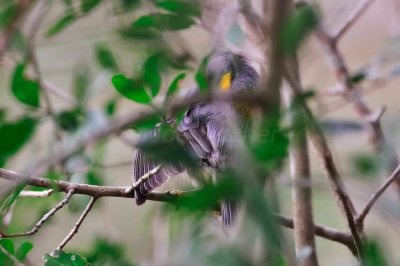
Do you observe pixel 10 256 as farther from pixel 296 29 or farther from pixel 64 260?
pixel 296 29

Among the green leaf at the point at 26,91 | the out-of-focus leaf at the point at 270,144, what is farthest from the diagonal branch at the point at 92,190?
the out-of-focus leaf at the point at 270,144

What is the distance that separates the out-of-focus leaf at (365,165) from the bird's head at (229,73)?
41 centimetres

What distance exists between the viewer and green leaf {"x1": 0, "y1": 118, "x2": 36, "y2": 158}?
822 millimetres

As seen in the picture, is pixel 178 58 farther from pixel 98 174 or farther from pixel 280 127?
pixel 98 174

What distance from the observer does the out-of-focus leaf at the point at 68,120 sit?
45.4 inches

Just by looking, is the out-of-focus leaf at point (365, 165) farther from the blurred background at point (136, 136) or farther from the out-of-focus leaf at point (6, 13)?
the out-of-focus leaf at point (6, 13)

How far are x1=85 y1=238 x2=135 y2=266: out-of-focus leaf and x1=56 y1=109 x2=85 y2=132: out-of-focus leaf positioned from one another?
1.28 feet

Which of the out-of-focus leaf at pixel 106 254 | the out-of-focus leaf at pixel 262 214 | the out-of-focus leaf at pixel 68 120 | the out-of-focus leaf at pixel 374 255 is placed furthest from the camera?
the out-of-focus leaf at pixel 106 254

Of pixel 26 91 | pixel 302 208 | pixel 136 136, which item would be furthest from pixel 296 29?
pixel 136 136

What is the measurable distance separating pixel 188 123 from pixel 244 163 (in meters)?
1.55

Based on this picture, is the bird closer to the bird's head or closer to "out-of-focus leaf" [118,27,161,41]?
the bird's head

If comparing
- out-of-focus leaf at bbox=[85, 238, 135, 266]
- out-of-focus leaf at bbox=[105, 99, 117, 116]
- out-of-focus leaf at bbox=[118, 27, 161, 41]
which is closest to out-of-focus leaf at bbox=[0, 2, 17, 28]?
out-of-focus leaf at bbox=[118, 27, 161, 41]

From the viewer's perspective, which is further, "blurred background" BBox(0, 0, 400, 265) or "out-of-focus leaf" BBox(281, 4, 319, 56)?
"blurred background" BBox(0, 0, 400, 265)

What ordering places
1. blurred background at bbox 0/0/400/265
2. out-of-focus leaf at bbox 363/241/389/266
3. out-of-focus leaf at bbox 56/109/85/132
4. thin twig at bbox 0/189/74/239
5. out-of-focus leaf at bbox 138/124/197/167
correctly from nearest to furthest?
1. out-of-focus leaf at bbox 138/124/197/167
2. out-of-focus leaf at bbox 363/241/389/266
3. blurred background at bbox 0/0/400/265
4. out-of-focus leaf at bbox 56/109/85/132
5. thin twig at bbox 0/189/74/239
